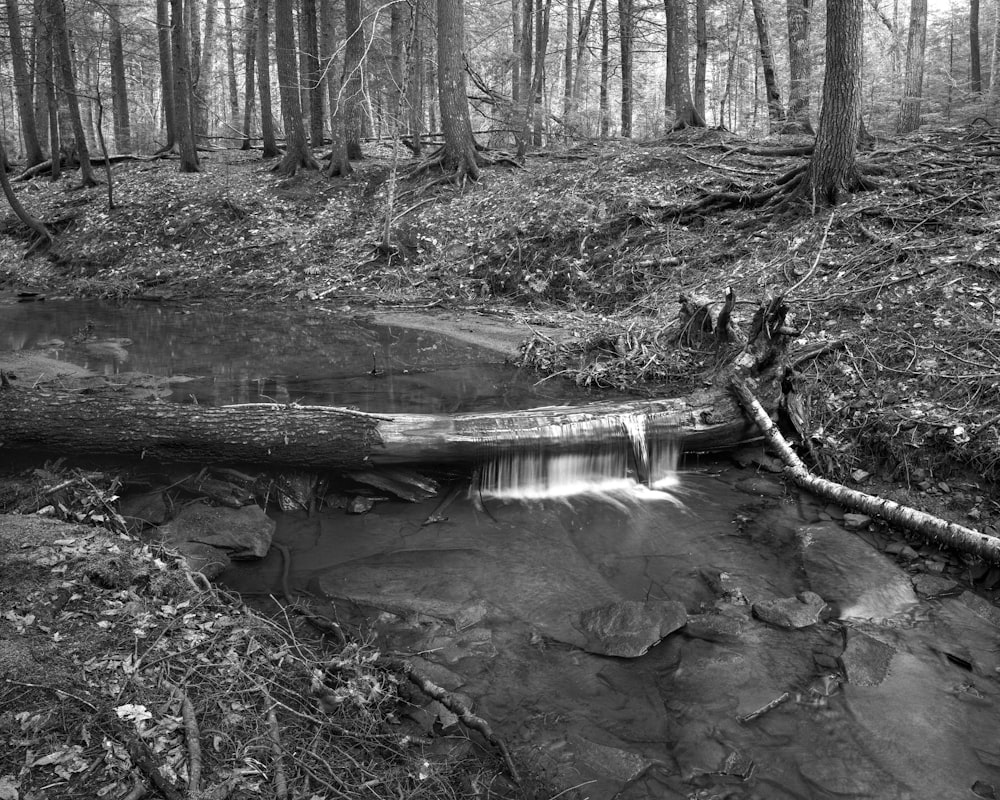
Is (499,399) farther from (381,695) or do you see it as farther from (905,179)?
(905,179)

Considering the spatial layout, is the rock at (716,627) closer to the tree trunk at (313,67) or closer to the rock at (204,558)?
the rock at (204,558)

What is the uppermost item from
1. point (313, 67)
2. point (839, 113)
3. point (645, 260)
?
point (313, 67)

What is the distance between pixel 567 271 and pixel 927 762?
11147 millimetres

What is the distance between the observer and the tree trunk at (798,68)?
57.7ft

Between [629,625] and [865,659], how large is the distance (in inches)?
59.5

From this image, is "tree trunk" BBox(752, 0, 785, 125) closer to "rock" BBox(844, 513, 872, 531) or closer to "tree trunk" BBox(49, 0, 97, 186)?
"rock" BBox(844, 513, 872, 531)

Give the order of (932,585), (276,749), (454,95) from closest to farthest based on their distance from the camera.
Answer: (276,749), (932,585), (454,95)

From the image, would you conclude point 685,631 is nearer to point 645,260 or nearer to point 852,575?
point 852,575

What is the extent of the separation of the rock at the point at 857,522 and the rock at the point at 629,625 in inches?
77.9

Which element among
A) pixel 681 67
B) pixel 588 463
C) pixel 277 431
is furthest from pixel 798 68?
pixel 277 431

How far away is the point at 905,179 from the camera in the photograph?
1133cm

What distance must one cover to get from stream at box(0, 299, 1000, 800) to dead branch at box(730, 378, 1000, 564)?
16 cm

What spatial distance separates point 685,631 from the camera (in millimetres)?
4914

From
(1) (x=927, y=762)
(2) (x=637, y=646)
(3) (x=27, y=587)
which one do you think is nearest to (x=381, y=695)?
(2) (x=637, y=646)
